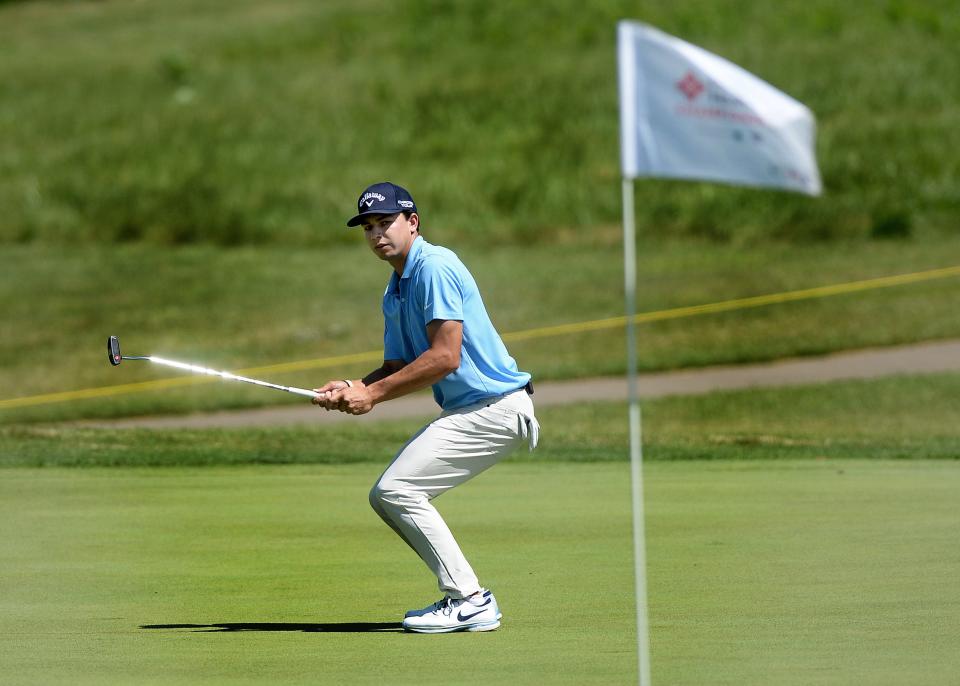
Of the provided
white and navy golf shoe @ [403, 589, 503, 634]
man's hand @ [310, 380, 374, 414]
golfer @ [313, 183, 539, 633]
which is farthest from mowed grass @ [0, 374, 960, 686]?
man's hand @ [310, 380, 374, 414]

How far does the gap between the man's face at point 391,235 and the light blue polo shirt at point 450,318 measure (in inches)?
1.7

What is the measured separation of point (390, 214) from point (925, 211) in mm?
21406

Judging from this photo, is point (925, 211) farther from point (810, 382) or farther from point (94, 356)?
point (94, 356)

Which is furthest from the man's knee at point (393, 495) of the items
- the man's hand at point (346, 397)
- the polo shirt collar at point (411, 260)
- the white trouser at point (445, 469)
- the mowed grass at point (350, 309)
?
the mowed grass at point (350, 309)

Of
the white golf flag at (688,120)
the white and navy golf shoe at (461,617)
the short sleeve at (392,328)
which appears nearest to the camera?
the white golf flag at (688,120)

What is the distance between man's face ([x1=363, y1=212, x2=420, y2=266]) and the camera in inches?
289

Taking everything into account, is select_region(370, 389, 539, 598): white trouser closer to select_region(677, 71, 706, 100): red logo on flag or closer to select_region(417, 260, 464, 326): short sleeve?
select_region(417, 260, 464, 326): short sleeve

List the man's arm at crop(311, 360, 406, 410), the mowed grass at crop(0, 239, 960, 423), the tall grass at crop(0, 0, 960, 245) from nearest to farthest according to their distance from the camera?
1. the man's arm at crop(311, 360, 406, 410)
2. the mowed grass at crop(0, 239, 960, 423)
3. the tall grass at crop(0, 0, 960, 245)

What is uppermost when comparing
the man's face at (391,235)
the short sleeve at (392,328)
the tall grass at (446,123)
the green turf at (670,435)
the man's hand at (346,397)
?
the tall grass at (446,123)

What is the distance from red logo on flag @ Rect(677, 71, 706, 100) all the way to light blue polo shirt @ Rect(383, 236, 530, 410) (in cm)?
135

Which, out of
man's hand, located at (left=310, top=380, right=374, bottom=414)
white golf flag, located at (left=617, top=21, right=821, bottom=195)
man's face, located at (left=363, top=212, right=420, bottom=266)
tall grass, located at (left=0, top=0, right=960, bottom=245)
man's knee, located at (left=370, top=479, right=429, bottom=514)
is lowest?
man's knee, located at (left=370, top=479, right=429, bottom=514)

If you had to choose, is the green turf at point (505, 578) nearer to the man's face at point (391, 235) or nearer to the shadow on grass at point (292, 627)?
the shadow on grass at point (292, 627)

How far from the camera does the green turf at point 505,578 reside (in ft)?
20.9

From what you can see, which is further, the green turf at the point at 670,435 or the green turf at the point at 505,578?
the green turf at the point at 670,435
